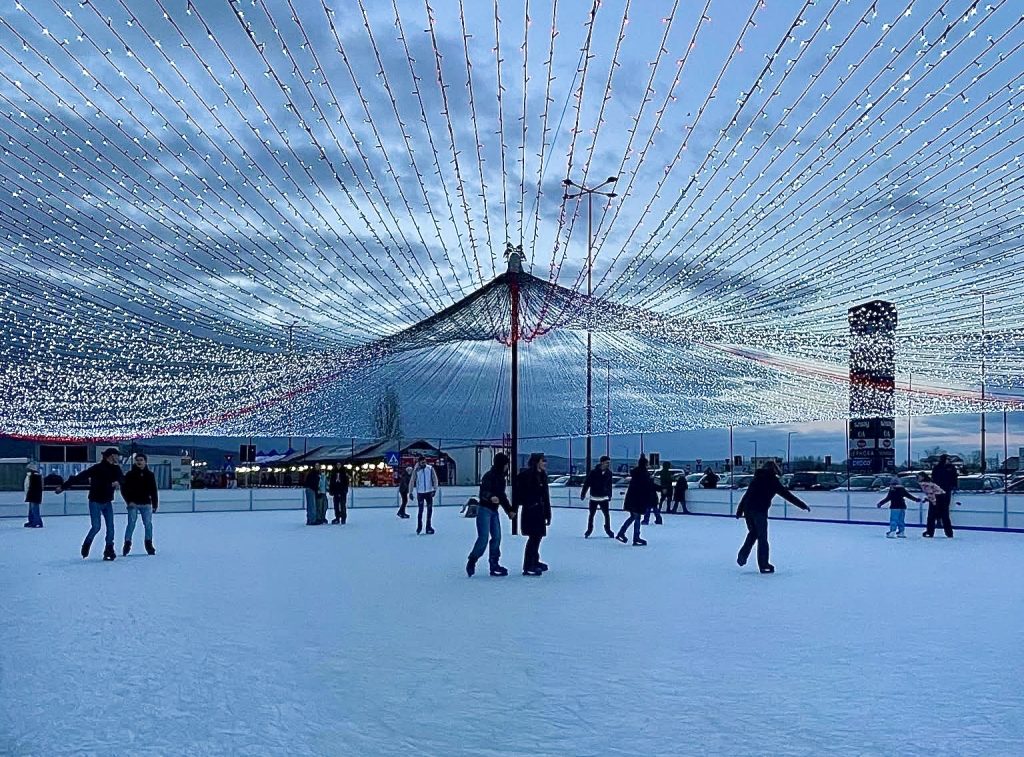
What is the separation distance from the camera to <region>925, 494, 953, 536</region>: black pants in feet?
54.3

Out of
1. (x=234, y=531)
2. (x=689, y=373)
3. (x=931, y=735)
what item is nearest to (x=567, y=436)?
(x=689, y=373)

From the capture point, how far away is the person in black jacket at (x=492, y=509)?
9.95 metres

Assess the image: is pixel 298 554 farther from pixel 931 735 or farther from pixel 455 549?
pixel 931 735

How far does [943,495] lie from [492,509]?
9860mm

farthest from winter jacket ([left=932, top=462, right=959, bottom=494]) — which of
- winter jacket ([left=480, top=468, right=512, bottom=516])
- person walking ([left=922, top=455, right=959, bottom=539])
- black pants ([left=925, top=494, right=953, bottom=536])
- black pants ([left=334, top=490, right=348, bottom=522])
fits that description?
black pants ([left=334, top=490, right=348, bottom=522])

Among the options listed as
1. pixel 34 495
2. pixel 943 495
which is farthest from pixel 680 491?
pixel 34 495

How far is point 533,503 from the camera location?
34.4ft

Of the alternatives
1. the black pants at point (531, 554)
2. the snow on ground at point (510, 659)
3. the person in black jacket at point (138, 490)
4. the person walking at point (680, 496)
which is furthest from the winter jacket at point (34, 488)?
the person walking at point (680, 496)

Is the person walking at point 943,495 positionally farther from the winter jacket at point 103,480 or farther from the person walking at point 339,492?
the winter jacket at point 103,480

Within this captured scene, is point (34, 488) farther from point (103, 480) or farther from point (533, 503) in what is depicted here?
point (533, 503)

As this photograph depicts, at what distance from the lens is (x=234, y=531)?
18891 millimetres

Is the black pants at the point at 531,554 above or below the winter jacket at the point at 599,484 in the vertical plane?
below

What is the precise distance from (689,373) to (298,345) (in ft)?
31.3

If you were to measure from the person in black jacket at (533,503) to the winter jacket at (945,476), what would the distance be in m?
8.54
